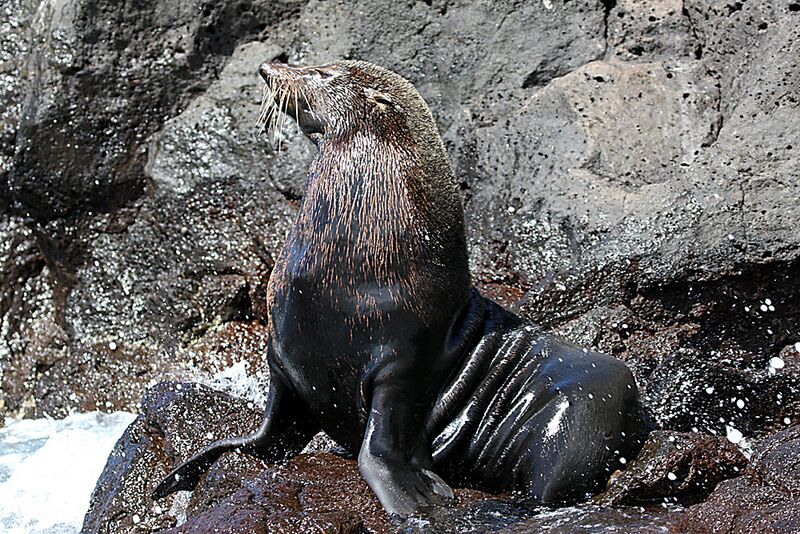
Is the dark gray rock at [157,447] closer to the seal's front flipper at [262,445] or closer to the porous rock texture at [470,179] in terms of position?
the seal's front flipper at [262,445]

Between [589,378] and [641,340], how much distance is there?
1.65 meters

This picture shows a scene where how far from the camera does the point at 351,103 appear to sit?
5.12m

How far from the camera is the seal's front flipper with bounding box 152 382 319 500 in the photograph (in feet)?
16.9

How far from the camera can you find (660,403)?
615 cm

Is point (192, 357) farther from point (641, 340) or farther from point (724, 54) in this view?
point (724, 54)

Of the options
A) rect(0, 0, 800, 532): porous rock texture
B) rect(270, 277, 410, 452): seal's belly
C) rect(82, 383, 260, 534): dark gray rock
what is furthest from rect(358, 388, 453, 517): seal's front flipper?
rect(0, 0, 800, 532): porous rock texture

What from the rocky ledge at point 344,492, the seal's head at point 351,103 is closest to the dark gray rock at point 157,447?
the rocky ledge at point 344,492

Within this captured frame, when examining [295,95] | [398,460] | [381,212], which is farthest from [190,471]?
[295,95]

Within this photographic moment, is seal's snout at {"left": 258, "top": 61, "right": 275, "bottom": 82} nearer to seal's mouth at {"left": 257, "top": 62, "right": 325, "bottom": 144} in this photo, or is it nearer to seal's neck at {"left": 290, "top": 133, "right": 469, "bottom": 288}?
seal's mouth at {"left": 257, "top": 62, "right": 325, "bottom": 144}

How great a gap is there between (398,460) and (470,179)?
10.0 ft

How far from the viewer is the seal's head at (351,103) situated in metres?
5.07

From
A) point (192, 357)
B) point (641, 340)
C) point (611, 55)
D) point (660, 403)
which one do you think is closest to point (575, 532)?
point (660, 403)

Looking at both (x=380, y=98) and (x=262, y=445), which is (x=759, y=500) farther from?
(x=380, y=98)

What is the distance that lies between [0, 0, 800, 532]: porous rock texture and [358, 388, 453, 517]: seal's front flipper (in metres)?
1.80
